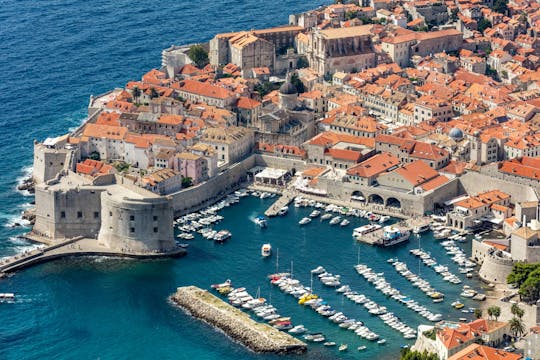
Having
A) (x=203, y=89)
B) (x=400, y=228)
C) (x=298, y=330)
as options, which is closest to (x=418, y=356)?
(x=298, y=330)

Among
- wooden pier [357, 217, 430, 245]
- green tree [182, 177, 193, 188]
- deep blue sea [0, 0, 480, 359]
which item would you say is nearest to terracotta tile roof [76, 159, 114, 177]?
deep blue sea [0, 0, 480, 359]

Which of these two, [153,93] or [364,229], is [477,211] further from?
[153,93]

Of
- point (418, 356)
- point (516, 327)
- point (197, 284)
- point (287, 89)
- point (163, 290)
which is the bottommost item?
point (163, 290)

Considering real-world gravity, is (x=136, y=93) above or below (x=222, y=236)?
above

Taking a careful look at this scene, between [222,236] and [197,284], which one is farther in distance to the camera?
[222,236]

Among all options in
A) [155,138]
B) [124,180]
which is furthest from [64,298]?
[155,138]

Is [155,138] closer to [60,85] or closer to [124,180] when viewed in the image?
[124,180]

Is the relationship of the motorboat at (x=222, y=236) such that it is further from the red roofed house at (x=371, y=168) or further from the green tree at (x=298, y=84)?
the green tree at (x=298, y=84)
